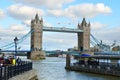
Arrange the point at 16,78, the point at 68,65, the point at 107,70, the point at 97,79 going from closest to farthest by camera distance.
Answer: the point at 16,78, the point at 97,79, the point at 107,70, the point at 68,65

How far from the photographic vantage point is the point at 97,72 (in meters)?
74.1

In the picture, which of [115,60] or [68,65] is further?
[68,65]

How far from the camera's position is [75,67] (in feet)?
292

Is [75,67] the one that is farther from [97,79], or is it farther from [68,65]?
[97,79]

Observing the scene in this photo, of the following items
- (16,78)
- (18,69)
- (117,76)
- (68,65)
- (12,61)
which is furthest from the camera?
(68,65)

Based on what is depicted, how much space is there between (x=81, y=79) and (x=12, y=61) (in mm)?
23279

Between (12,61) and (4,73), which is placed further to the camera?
(12,61)

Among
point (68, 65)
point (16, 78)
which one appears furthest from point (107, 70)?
point (16, 78)

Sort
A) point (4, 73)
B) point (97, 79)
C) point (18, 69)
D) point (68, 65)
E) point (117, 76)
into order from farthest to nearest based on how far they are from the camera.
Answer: point (68, 65), point (117, 76), point (97, 79), point (18, 69), point (4, 73)

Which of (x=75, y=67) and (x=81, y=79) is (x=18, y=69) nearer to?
(x=81, y=79)

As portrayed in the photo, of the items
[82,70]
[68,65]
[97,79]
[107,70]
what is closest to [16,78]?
[97,79]

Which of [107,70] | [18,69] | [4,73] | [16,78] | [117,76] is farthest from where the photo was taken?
[107,70]

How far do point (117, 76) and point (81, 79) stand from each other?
27.4ft

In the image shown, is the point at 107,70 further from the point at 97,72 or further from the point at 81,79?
the point at 81,79
